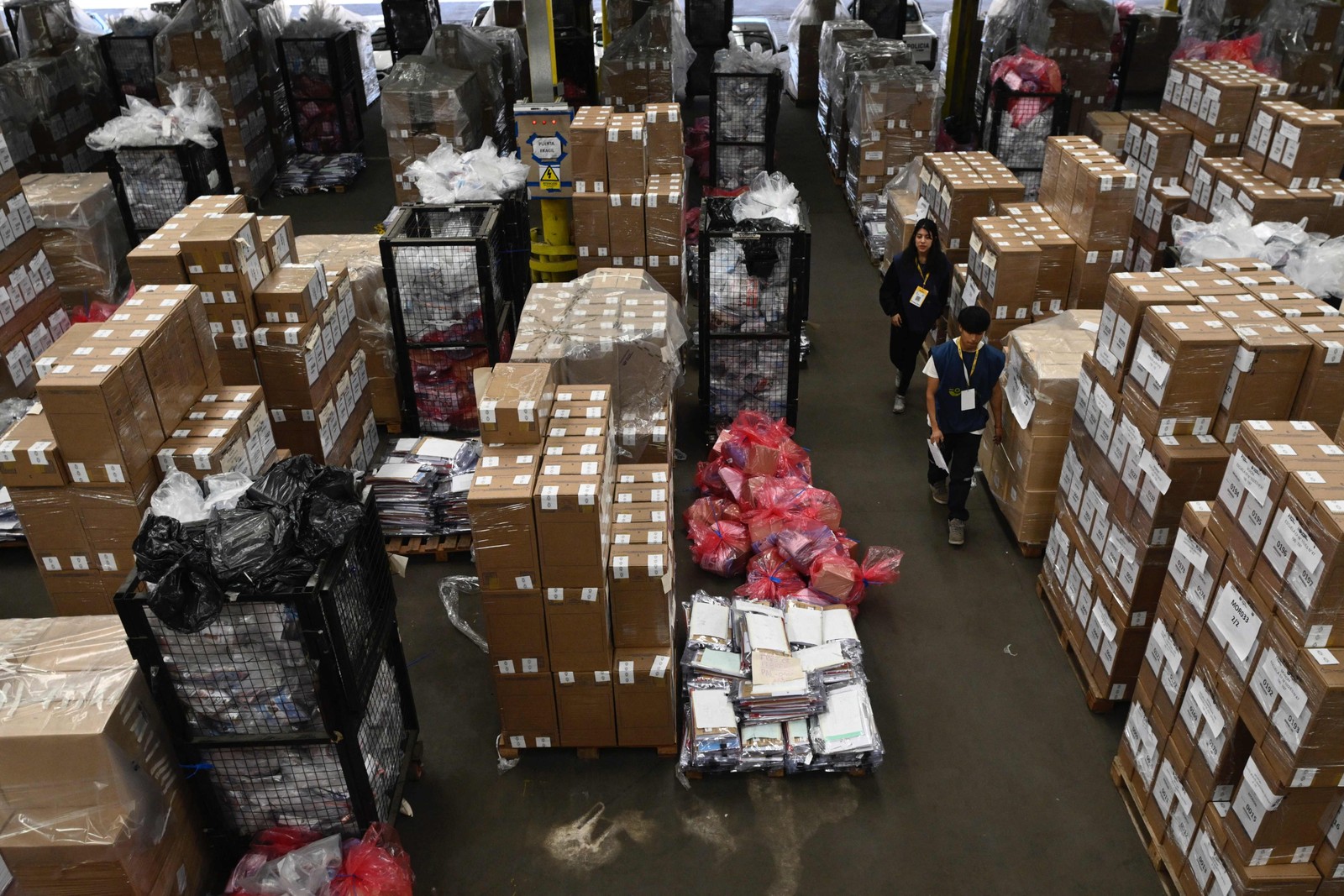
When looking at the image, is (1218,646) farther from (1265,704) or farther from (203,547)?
(203,547)

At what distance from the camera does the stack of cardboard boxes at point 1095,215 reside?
782cm

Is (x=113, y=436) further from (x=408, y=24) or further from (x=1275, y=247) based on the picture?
(x=408, y=24)

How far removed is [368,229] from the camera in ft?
42.4

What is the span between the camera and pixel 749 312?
7.91 meters

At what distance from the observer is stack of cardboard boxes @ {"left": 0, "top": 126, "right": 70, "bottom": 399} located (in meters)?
7.90

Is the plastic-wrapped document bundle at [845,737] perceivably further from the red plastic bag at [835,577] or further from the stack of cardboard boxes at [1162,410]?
the stack of cardboard boxes at [1162,410]

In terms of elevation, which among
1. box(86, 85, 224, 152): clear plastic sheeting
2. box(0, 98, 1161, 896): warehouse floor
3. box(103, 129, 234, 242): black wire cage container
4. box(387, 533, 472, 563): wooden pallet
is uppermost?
box(86, 85, 224, 152): clear plastic sheeting

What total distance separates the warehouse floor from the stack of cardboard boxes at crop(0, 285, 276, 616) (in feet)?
5.26

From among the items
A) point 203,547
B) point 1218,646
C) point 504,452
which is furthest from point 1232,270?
point 203,547

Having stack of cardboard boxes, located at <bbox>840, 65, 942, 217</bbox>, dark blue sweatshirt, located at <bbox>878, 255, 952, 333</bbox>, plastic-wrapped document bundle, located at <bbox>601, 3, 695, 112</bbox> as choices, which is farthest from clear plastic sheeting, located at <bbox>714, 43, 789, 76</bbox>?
dark blue sweatshirt, located at <bbox>878, 255, 952, 333</bbox>

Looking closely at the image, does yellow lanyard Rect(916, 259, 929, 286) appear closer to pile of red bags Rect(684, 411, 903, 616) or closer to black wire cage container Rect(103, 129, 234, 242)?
pile of red bags Rect(684, 411, 903, 616)

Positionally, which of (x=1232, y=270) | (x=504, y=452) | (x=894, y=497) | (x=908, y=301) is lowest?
(x=894, y=497)

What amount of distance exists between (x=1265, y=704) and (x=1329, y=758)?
262 millimetres

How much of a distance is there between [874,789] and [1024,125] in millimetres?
8818
